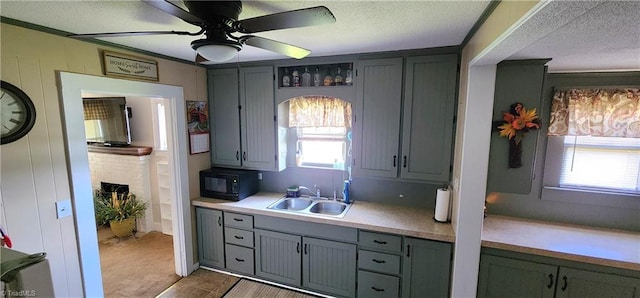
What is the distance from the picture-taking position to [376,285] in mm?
2344

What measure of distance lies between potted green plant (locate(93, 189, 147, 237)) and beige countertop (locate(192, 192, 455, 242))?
5.31ft

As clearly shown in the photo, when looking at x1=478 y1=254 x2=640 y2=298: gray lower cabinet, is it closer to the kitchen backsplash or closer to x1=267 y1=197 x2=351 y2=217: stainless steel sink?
the kitchen backsplash

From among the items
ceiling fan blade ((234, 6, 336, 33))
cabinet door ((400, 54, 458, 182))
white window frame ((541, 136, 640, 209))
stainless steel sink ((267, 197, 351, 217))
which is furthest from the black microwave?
white window frame ((541, 136, 640, 209))

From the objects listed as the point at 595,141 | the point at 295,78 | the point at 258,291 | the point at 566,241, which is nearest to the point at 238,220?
the point at 258,291

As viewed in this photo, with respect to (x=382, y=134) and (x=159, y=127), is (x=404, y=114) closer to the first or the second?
(x=382, y=134)

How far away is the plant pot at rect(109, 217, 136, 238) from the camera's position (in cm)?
372

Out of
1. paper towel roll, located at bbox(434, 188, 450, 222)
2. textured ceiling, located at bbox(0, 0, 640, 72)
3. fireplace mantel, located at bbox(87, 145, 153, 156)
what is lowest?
paper towel roll, located at bbox(434, 188, 450, 222)

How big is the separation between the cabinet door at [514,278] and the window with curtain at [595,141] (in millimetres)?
914

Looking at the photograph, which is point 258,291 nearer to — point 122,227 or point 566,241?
point 122,227

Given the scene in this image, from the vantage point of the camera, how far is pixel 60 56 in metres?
1.85

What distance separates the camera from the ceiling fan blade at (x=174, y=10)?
0.97 m

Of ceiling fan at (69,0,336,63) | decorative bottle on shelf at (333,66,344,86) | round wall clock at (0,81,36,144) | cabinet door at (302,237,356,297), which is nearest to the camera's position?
ceiling fan at (69,0,336,63)

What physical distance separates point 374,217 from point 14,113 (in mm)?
2663

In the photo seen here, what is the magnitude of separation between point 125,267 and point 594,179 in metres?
4.89
